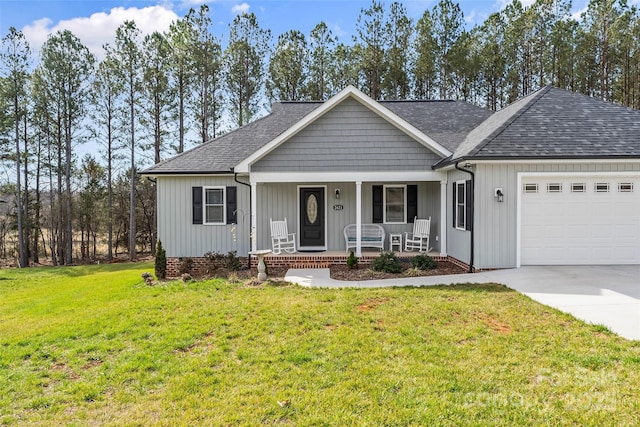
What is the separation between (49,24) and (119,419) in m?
22.7

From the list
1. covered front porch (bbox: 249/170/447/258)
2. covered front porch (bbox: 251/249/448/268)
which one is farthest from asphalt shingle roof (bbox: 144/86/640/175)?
covered front porch (bbox: 251/249/448/268)

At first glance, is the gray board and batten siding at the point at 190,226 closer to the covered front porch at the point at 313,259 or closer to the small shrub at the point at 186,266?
the small shrub at the point at 186,266

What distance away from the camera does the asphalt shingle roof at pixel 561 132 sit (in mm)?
9070

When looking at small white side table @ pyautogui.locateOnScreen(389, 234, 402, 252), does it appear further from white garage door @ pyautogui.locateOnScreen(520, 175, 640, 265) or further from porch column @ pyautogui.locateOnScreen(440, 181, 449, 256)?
white garage door @ pyautogui.locateOnScreen(520, 175, 640, 265)

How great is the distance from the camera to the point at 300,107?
49.9 feet

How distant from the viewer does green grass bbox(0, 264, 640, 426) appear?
3404 millimetres

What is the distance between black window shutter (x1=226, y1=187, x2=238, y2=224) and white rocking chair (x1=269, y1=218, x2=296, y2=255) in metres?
1.07

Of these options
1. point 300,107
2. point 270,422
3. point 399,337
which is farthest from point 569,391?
point 300,107

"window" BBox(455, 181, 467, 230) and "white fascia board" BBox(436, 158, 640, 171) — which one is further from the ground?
"white fascia board" BBox(436, 158, 640, 171)

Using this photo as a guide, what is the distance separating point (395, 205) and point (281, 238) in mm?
3628

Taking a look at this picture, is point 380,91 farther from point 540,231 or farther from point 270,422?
point 270,422

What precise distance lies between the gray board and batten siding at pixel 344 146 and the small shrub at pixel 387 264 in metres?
2.47

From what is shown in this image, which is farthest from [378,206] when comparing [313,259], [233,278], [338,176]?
[233,278]

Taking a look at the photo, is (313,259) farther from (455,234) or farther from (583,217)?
(583,217)
